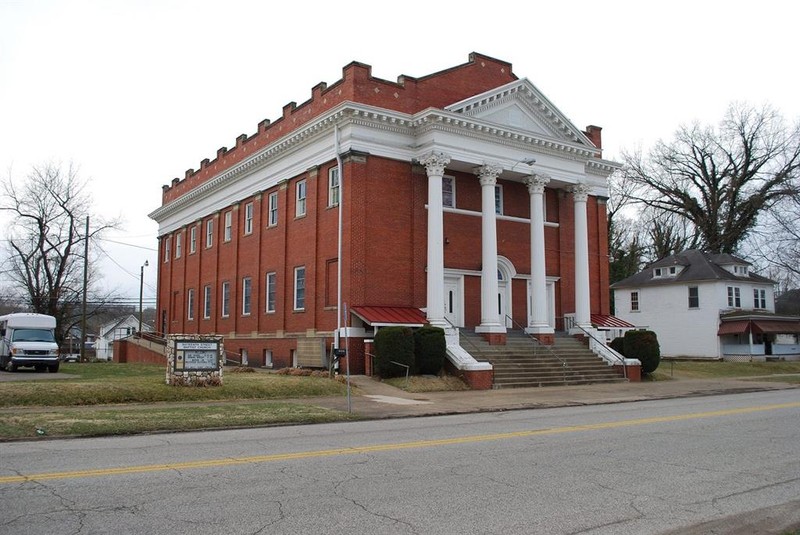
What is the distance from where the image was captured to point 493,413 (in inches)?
702

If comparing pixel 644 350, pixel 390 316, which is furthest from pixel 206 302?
pixel 644 350

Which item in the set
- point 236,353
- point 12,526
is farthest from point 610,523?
point 236,353

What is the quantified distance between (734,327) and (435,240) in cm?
2893

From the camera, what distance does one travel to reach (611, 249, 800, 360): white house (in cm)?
4734

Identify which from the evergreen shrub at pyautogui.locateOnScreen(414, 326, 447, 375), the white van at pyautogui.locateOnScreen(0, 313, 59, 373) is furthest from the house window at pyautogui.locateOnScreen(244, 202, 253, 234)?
the evergreen shrub at pyautogui.locateOnScreen(414, 326, 447, 375)

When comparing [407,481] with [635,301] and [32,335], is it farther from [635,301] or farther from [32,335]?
[635,301]

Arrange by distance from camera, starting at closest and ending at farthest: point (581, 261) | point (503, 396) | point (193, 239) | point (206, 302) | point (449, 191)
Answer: point (503, 396)
point (449, 191)
point (581, 261)
point (206, 302)
point (193, 239)

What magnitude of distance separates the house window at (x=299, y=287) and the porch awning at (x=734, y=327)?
30810mm

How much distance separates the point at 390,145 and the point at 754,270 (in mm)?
44583

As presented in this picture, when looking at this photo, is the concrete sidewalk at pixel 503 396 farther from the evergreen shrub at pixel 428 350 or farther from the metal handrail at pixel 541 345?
the evergreen shrub at pixel 428 350

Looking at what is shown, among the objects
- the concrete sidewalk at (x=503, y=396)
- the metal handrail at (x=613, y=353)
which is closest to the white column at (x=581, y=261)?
the metal handrail at (x=613, y=353)

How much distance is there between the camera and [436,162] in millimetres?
27719

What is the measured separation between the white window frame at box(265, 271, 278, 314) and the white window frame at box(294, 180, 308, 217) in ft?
11.7

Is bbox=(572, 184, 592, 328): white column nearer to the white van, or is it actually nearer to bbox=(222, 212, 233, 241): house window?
bbox=(222, 212, 233, 241): house window
